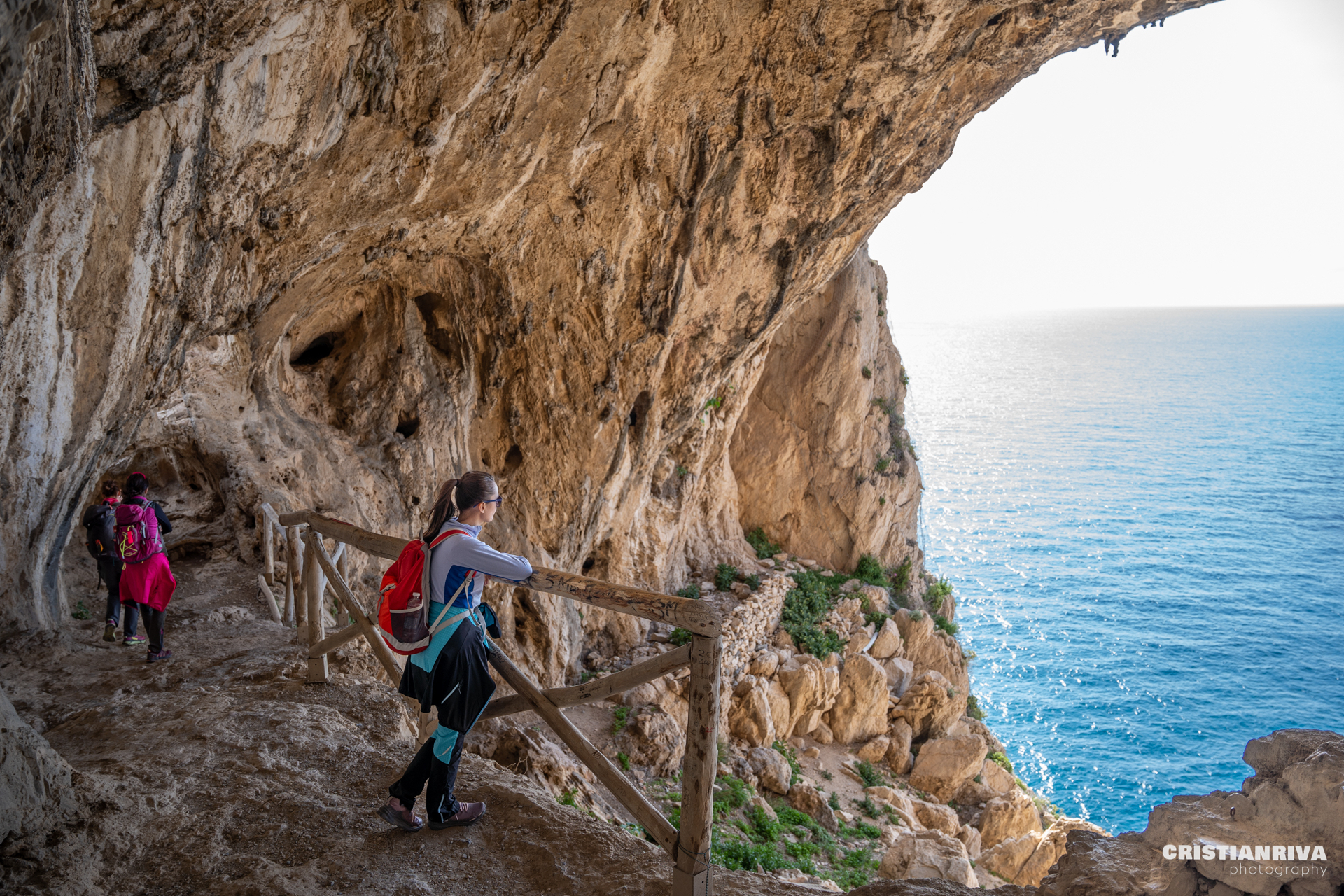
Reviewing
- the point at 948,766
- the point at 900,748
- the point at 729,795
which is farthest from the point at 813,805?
the point at 948,766

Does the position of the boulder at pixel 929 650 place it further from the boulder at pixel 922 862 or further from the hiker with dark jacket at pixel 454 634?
the hiker with dark jacket at pixel 454 634

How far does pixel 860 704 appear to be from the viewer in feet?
49.9

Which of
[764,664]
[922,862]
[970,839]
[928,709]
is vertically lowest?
[970,839]

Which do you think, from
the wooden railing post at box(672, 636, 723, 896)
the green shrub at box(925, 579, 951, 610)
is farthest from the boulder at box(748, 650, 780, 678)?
the wooden railing post at box(672, 636, 723, 896)

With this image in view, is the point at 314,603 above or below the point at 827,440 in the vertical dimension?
below

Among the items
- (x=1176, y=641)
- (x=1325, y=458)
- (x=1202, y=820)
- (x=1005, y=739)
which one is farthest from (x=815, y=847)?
(x=1325, y=458)

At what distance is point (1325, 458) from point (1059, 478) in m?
18.8

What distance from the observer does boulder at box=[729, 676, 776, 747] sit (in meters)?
12.9

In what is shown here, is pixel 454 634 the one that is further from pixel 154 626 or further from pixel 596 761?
pixel 154 626

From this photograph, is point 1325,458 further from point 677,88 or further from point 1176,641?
point 677,88

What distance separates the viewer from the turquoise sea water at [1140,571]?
22.1m

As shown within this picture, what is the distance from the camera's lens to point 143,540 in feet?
18.8

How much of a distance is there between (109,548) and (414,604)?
505 cm

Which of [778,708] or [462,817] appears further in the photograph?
[778,708]
